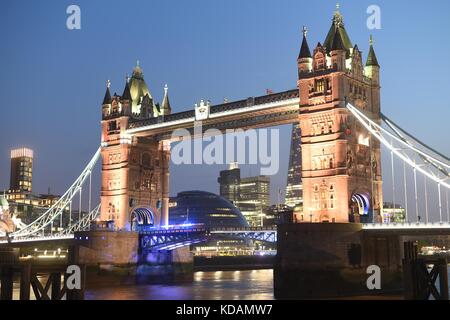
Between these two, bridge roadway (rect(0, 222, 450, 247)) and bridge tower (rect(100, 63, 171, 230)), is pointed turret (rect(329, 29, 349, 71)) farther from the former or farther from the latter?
bridge tower (rect(100, 63, 171, 230))

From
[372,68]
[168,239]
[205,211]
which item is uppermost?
[372,68]

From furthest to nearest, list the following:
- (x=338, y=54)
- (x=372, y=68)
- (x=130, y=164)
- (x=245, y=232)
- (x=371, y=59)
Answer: (x=130, y=164)
(x=245, y=232)
(x=371, y=59)
(x=372, y=68)
(x=338, y=54)

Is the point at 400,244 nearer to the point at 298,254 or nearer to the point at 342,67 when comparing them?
the point at 298,254

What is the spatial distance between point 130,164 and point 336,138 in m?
30.1

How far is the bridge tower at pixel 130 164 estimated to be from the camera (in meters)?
80.9

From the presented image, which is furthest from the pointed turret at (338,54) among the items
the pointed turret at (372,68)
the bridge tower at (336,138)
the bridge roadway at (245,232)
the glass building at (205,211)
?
the glass building at (205,211)

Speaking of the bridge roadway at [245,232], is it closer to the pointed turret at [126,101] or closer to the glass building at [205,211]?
the pointed turret at [126,101]

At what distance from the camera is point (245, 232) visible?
71625mm

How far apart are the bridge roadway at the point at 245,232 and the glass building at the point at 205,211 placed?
6233cm

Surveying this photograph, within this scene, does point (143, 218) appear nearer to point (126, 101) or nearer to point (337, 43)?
point (126, 101)

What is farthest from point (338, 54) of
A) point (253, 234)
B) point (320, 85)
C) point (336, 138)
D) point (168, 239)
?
point (168, 239)

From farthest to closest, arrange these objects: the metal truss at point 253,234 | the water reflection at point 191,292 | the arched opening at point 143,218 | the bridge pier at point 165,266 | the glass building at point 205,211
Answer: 1. the glass building at point 205,211
2. the arched opening at point 143,218
3. the bridge pier at point 165,266
4. the metal truss at point 253,234
5. the water reflection at point 191,292

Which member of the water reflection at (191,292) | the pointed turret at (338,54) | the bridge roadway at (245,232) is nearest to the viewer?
the bridge roadway at (245,232)
